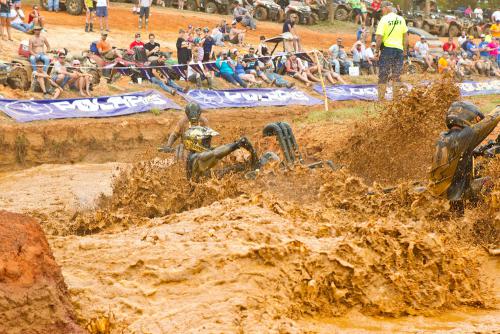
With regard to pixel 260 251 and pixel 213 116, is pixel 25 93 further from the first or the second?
pixel 260 251

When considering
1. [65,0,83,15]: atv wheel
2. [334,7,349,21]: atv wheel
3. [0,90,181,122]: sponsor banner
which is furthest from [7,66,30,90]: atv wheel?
[334,7,349,21]: atv wheel

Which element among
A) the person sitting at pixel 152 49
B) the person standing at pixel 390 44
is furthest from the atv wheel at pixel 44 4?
the person standing at pixel 390 44

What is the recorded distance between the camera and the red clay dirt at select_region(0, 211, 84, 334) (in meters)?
5.44

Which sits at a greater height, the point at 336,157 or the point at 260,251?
the point at 260,251

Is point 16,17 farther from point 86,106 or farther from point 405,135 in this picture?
point 405,135

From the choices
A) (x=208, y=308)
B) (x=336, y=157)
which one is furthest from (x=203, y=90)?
(x=208, y=308)

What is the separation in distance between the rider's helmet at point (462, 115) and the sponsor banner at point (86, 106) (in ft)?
37.4

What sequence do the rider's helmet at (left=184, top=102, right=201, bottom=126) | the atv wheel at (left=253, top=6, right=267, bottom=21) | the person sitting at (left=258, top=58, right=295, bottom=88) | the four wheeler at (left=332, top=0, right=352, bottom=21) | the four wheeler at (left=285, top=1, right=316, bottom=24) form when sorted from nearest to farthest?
the rider's helmet at (left=184, top=102, right=201, bottom=126), the person sitting at (left=258, top=58, right=295, bottom=88), the atv wheel at (left=253, top=6, right=267, bottom=21), the four wheeler at (left=285, top=1, right=316, bottom=24), the four wheeler at (left=332, top=0, right=352, bottom=21)

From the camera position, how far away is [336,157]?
14.4 meters

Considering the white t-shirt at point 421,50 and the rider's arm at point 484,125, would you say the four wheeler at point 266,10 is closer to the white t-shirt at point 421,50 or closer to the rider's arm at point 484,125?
the white t-shirt at point 421,50

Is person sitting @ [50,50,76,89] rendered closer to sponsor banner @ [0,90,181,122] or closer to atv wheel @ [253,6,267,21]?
sponsor banner @ [0,90,181,122]

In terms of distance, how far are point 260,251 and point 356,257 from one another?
0.76 m

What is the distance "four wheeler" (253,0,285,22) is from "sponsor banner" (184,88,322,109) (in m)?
14.5

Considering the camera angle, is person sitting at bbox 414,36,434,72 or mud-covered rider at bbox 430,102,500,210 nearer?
mud-covered rider at bbox 430,102,500,210
